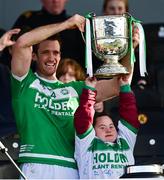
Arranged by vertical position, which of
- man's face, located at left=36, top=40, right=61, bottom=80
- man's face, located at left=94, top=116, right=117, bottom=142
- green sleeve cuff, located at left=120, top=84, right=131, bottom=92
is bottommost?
man's face, located at left=94, top=116, right=117, bottom=142

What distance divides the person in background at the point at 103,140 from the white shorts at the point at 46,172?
10 centimetres

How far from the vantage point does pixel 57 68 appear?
337 inches

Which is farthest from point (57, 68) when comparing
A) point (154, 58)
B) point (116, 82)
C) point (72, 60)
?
point (154, 58)

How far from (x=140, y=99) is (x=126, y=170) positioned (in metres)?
2.31

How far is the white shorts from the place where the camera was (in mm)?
7566

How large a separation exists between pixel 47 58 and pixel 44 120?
441 mm

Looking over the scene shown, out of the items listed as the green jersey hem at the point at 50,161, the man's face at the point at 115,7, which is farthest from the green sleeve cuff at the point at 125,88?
the man's face at the point at 115,7

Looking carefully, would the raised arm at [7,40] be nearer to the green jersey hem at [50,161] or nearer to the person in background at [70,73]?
the green jersey hem at [50,161]

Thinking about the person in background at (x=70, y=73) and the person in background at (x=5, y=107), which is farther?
the person in background at (x=5, y=107)

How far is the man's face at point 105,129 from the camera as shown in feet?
25.3

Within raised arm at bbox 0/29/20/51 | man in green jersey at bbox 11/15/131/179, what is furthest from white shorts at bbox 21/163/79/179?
raised arm at bbox 0/29/20/51

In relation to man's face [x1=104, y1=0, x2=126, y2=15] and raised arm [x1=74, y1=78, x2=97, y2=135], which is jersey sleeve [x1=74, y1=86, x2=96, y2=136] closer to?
raised arm [x1=74, y1=78, x2=97, y2=135]

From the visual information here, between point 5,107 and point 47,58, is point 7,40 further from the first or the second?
point 5,107

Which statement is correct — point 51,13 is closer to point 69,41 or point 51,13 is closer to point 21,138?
point 69,41
